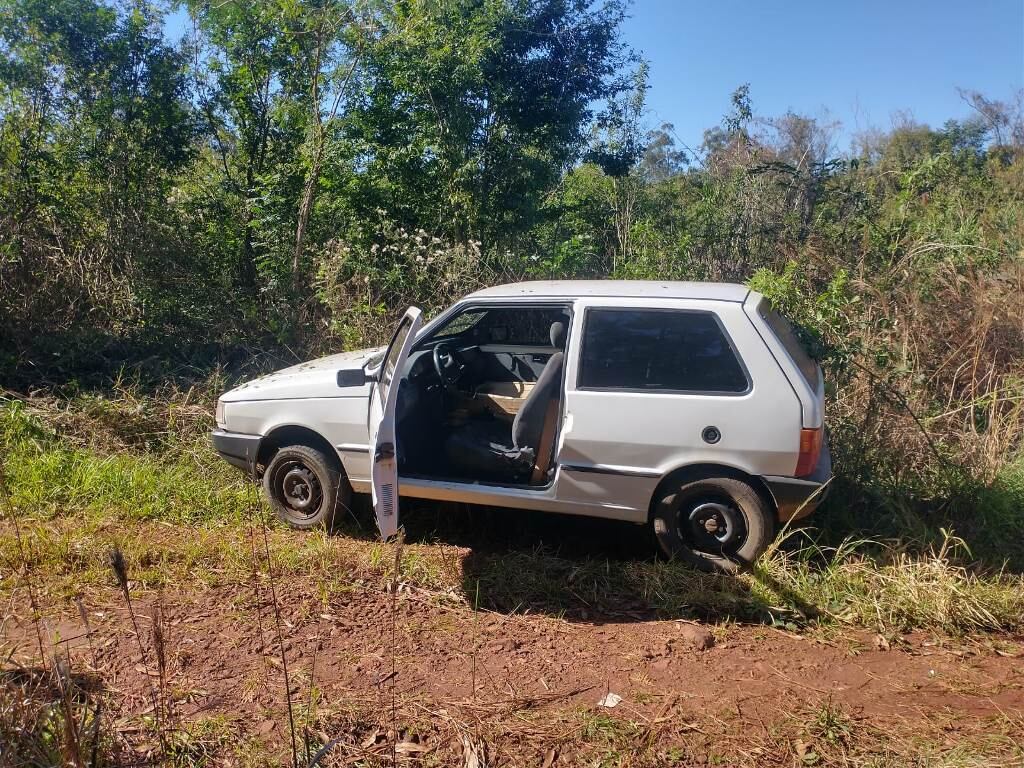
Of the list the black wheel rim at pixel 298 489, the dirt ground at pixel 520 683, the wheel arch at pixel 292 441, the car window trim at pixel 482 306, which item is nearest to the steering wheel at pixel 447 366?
the car window trim at pixel 482 306

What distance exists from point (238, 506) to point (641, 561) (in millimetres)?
2908

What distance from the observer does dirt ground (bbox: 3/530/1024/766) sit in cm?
308

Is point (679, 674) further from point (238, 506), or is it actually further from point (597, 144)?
point (597, 144)

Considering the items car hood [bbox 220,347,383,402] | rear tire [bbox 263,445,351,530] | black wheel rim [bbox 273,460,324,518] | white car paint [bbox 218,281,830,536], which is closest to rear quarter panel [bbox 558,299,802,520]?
white car paint [bbox 218,281,830,536]

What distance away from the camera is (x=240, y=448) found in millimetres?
5238

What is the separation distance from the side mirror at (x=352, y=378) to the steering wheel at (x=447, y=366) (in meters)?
0.62

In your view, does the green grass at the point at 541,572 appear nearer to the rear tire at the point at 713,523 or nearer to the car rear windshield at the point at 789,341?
the rear tire at the point at 713,523

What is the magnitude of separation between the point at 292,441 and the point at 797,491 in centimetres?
319

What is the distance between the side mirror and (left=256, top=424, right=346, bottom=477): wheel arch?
41 centimetres

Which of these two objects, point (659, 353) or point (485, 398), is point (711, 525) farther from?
point (485, 398)

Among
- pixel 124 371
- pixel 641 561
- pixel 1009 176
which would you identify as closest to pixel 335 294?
pixel 124 371

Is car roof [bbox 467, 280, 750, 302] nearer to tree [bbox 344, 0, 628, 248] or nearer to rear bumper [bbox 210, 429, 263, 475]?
rear bumper [bbox 210, 429, 263, 475]

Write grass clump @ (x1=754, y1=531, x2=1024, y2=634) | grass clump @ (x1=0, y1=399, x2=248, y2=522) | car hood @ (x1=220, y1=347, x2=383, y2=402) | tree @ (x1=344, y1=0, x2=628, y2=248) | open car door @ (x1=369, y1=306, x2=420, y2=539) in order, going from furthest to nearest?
tree @ (x1=344, y1=0, x2=628, y2=248), grass clump @ (x1=0, y1=399, x2=248, y2=522), car hood @ (x1=220, y1=347, x2=383, y2=402), grass clump @ (x1=754, y1=531, x2=1024, y2=634), open car door @ (x1=369, y1=306, x2=420, y2=539)

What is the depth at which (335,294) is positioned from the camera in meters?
8.62
